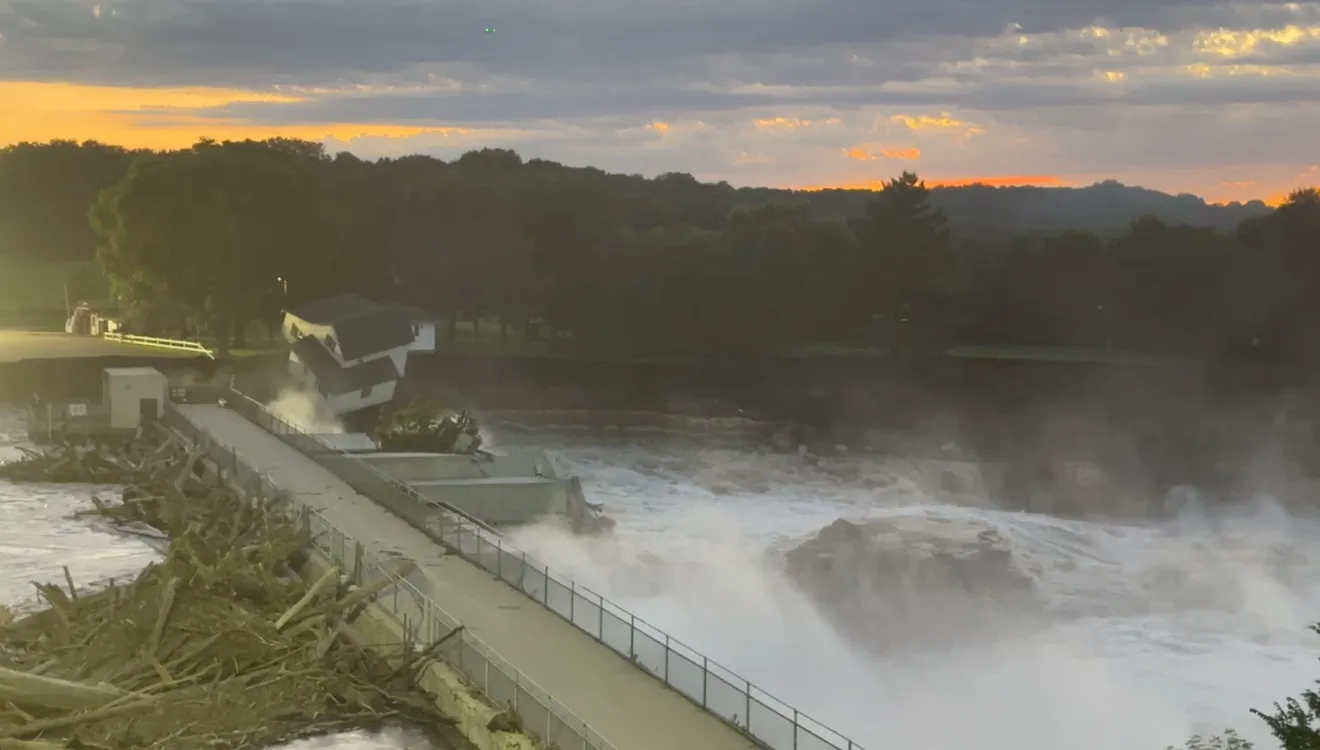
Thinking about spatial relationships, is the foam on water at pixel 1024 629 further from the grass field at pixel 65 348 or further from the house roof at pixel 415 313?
the house roof at pixel 415 313

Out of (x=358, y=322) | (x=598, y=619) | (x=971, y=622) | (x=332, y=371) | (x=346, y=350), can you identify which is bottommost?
(x=971, y=622)

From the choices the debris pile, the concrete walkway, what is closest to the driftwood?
the concrete walkway

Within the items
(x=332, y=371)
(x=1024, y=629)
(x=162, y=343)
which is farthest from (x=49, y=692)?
(x=162, y=343)

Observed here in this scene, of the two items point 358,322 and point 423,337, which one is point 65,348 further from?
point 423,337

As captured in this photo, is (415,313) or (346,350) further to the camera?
(415,313)

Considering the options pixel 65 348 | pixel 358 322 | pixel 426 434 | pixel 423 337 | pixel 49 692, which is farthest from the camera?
pixel 423 337

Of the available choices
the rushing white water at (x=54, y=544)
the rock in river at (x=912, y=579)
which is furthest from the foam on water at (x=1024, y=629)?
the rushing white water at (x=54, y=544)

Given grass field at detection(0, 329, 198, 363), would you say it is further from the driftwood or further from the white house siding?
the driftwood
